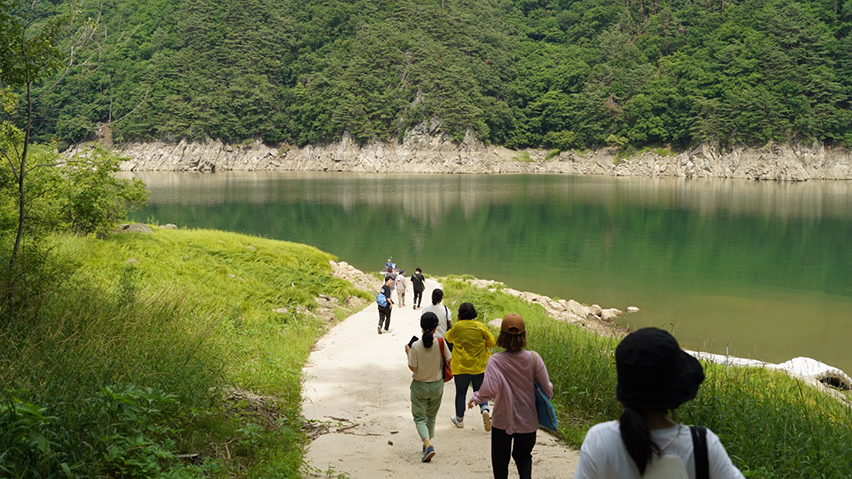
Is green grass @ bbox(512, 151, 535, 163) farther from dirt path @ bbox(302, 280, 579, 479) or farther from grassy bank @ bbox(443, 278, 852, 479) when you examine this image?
grassy bank @ bbox(443, 278, 852, 479)

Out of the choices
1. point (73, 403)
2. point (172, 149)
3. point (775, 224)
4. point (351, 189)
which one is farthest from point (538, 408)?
point (172, 149)

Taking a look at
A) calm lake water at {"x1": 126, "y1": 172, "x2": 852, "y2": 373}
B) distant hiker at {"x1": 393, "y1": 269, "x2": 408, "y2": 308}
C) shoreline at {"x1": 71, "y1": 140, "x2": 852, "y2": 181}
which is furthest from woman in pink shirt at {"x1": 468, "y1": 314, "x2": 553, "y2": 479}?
shoreline at {"x1": 71, "y1": 140, "x2": 852, "y2": 181}

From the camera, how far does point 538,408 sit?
4.82 metres

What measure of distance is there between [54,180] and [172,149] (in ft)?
400

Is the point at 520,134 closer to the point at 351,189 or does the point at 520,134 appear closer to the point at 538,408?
the point at 351,189

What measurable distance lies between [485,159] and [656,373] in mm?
120500

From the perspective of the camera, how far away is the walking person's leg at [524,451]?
15.8ft

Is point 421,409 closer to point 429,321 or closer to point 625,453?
point 429,321

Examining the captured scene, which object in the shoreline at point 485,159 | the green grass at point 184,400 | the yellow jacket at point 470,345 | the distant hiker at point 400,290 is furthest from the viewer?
the shoreline at point 485,159

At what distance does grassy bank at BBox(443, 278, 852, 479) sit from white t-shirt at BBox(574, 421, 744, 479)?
11.1 ft

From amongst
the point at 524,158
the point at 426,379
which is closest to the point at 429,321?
the point at 426,379

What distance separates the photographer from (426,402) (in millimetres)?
6344

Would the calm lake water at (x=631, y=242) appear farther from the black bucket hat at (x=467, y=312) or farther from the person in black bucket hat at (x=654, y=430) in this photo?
the person in black bucket hat at (x=654, y=430)

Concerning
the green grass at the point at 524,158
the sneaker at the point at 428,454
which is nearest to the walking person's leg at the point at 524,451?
the sneaker at the point at 428,454
